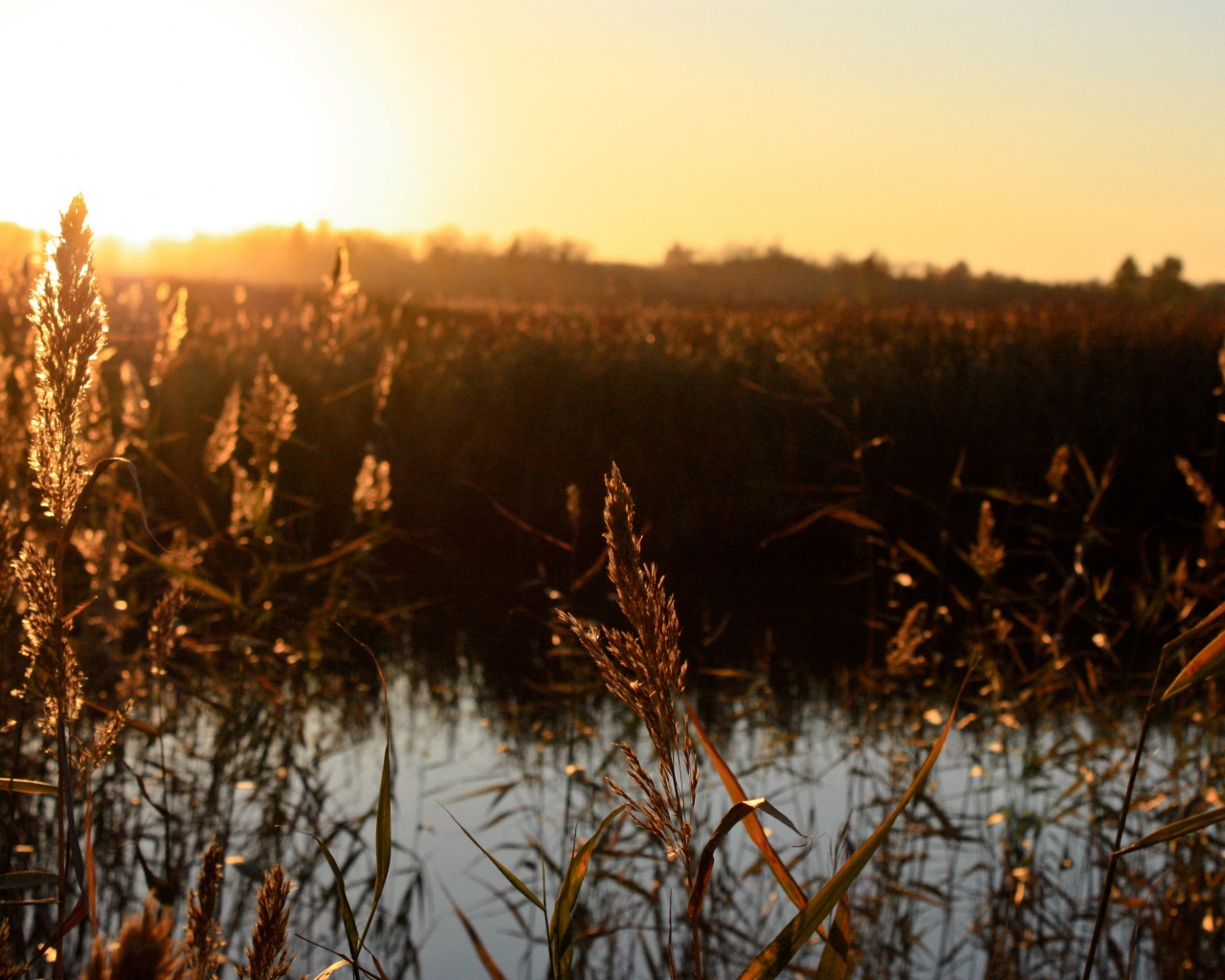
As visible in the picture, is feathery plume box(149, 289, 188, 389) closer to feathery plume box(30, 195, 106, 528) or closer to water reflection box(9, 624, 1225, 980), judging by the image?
water reflection box(9, 624, 1225, 980)

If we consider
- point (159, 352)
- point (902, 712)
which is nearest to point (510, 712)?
point (902, 712)

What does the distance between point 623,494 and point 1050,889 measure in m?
2.30

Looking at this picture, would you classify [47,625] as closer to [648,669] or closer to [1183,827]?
[648,669]

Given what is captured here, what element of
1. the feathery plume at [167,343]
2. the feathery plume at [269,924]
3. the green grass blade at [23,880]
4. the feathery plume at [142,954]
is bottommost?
the green grass blade at [23,880]

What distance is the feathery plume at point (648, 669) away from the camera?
779 millimetres

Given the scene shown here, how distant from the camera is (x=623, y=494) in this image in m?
0.83

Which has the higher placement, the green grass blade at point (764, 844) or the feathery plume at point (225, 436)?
the feathery plume at point (225, 436)

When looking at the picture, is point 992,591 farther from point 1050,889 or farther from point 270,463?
point 270,463

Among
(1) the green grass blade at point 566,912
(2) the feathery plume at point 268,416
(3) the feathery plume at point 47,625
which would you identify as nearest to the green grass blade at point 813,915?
(1) the green grass blade at point 566,912

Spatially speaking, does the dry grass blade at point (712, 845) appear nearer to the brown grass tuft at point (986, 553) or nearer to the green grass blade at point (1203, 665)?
the green grass blade at point (1203, 665)

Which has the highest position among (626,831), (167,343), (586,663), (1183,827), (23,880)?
(167,343)

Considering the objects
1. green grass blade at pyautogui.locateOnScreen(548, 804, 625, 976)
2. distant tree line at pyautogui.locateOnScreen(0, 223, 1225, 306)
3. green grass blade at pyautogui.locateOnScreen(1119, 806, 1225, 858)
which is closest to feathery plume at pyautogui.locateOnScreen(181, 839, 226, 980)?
green grass blade at pyautogui.locateOnScreen(548, 804, 625, 976)

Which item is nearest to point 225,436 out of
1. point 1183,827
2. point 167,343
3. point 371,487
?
point 371,487

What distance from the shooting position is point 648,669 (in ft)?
2.58
